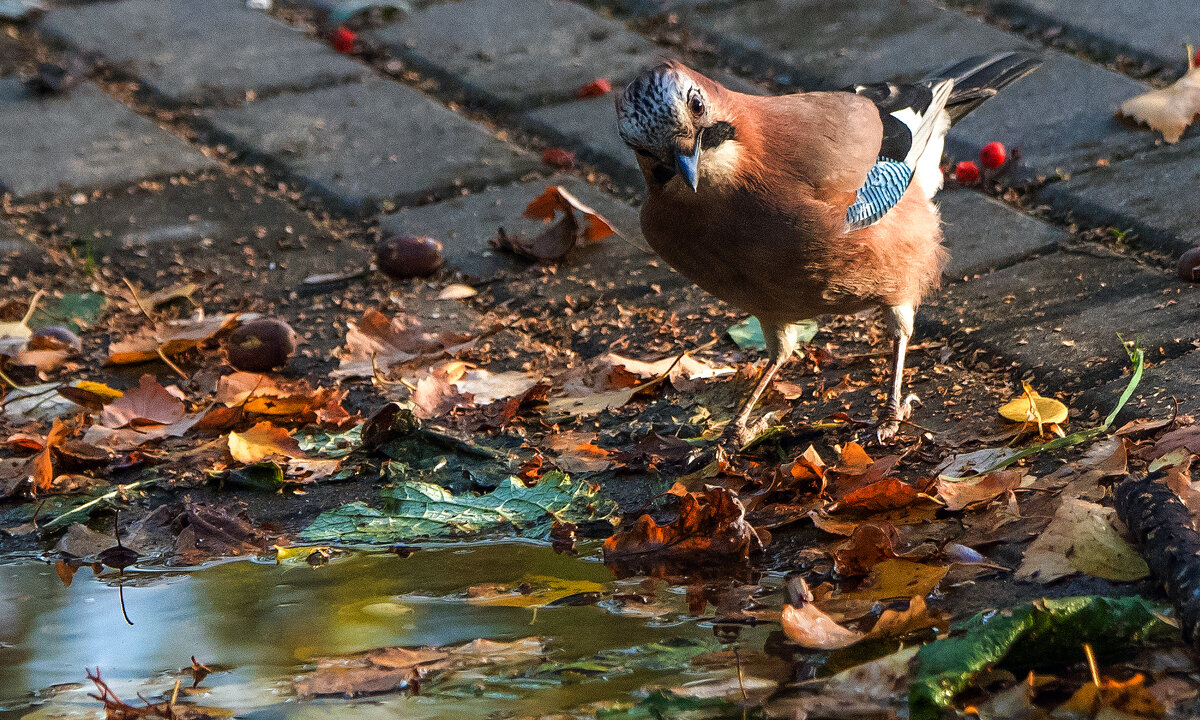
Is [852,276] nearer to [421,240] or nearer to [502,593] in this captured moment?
[502,593]

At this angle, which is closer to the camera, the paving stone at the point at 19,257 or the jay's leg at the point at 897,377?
the jay's leg at the point at 897,377

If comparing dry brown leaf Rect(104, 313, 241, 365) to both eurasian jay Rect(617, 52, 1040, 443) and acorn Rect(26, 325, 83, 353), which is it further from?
eurasian jay Rect(617, 52, 1040, 443)

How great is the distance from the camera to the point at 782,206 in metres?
2.76

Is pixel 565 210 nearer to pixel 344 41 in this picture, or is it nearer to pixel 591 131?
pixel 591 131

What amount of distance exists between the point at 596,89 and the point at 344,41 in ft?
3.59

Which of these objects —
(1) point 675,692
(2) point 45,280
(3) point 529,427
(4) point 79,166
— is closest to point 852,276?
(3) point 529,427

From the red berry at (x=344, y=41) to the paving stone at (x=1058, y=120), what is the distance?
7.46 ft

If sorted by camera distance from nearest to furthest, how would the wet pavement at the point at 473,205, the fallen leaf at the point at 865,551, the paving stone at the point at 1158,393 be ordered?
the fallen leaf at the point at 865,551 < the wet pavement at the point at 473,205 < the paving stone at the point at 1158,393

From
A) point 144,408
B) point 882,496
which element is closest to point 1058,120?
point 882,496

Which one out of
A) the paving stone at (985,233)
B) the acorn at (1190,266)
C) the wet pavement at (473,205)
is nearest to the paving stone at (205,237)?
the wet pavement at (473,205)

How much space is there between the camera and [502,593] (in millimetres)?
2291

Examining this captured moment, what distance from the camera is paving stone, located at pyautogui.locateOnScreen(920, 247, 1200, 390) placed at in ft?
9.50

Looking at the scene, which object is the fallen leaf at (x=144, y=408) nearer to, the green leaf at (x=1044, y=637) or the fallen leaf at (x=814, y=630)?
the fallen leaf at (x=814, y=630)

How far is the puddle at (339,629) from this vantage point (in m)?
1.94
